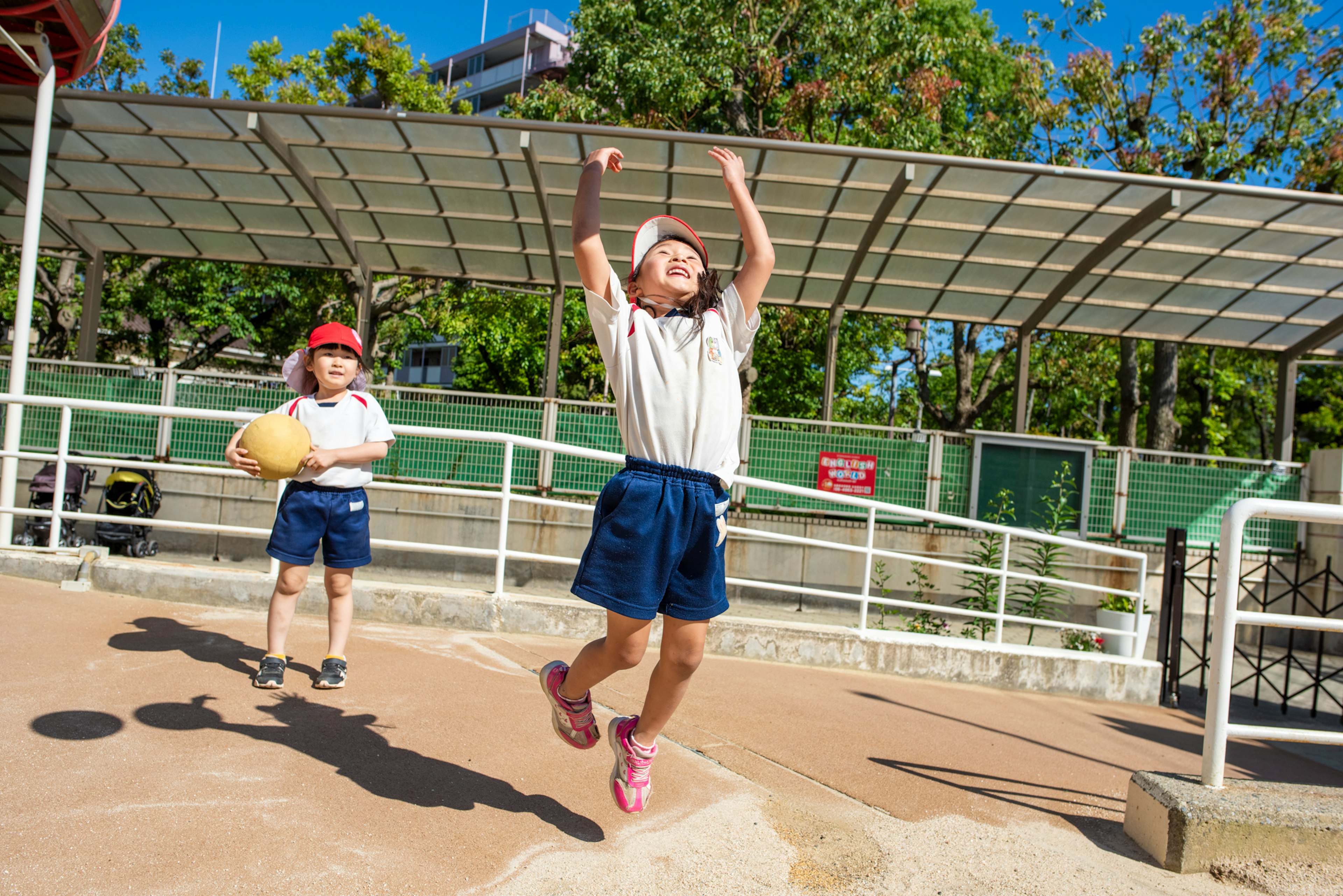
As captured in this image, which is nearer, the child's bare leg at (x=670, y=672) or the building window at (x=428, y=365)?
the child's bare leg at (x=670, y=672)

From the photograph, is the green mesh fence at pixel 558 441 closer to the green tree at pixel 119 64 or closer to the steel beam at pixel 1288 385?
the steel beam at pixel 1288 385

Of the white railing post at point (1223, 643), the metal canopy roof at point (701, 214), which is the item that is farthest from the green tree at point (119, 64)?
the white railing post at point (1223, 643)

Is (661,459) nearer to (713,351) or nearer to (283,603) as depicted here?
(713,351)

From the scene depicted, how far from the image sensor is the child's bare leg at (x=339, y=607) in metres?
3.79

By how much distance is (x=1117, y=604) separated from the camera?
366 inches

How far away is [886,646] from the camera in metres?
6.03

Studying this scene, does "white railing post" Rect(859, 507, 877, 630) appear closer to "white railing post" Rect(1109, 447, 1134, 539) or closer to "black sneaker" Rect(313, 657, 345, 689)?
"black sneaker" Rect(313, 657, 345, 689)

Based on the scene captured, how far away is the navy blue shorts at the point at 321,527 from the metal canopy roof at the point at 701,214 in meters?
7.28

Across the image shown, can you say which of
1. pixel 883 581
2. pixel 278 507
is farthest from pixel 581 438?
pixel 278 507

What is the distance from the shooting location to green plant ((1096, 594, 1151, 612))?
30.1ft

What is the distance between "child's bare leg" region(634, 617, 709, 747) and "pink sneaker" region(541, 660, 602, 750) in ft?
0.57

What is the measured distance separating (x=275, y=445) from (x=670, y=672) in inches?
74.9

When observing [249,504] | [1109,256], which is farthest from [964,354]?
[249,504]

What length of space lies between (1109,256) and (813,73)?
12.0 metres
